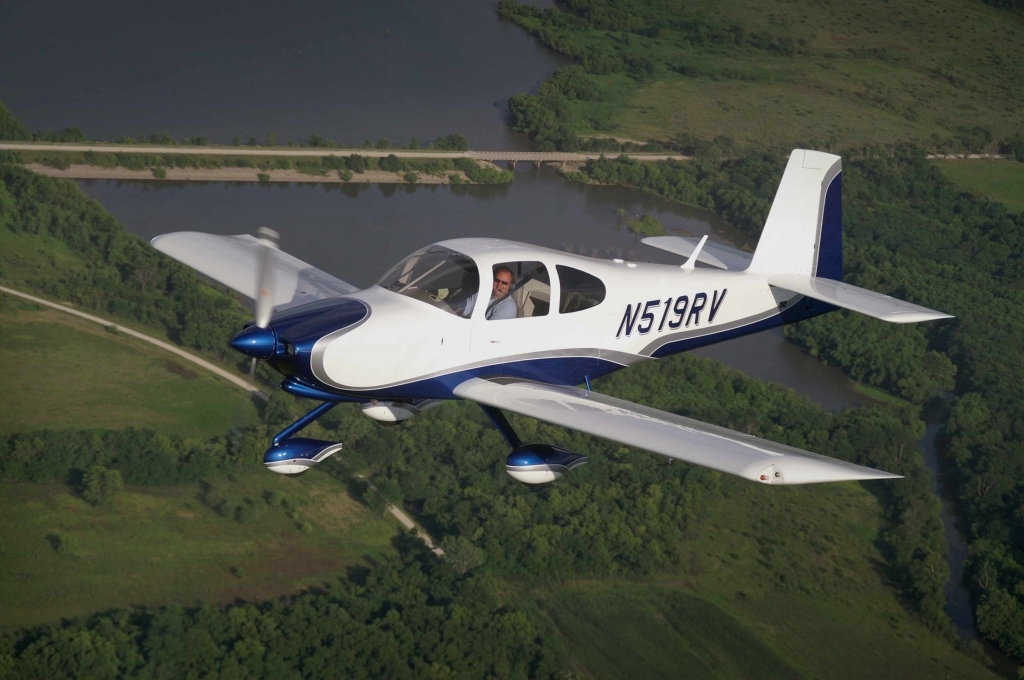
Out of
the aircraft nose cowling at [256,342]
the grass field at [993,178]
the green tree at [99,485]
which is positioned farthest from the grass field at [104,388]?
the grass field at [993,178]

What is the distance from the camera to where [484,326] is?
12375 millimetres

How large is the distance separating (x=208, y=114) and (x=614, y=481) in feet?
103

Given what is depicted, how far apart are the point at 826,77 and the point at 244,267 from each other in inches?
1913

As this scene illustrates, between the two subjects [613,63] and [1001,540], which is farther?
[613,63]

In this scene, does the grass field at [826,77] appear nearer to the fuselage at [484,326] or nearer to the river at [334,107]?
the river at [334,107]

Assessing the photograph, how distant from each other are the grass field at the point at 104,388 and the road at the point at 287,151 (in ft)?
45.7

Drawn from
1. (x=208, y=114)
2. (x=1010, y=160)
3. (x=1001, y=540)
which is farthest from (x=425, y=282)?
(x=1010, y=160)

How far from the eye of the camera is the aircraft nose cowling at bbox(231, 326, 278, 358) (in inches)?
436

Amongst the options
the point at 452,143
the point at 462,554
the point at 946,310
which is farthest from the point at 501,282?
the point at 452,143

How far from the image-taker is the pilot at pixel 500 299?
12.3m

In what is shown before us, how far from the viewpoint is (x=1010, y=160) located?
54.0 meters

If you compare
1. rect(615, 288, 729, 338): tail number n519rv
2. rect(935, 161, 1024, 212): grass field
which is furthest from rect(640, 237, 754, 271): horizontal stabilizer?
rect(935, 161, 1024, 212): grass field

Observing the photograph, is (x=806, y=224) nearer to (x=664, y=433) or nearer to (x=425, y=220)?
(x=664, y=433)

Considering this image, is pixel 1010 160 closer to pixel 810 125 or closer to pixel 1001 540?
pixel 810 125
